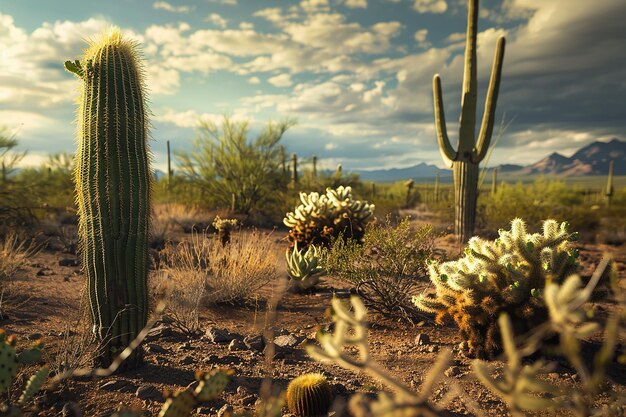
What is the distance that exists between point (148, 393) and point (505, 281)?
313 cm

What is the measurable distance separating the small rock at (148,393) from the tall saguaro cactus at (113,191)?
1.54ft

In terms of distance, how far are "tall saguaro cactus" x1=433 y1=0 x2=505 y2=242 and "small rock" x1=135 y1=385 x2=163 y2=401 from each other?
9040 millimetres

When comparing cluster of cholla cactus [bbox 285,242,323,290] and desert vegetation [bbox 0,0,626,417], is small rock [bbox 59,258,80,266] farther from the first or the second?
cluster of cholla cactus [bbox 285,242,323,290]

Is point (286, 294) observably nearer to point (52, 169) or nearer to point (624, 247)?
point (624, 247)

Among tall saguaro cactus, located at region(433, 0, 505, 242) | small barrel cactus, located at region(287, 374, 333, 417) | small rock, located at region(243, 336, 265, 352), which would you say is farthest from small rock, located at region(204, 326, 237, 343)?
tall saguaro cactus, located at region(433, 0, 505, 242)

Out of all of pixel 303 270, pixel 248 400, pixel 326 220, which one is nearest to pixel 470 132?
pixel 326 220

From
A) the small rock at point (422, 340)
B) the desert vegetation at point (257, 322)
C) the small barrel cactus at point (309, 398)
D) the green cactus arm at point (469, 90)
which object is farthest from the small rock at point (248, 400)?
the green cactus arm at point (469, 90)

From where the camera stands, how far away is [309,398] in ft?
11.3

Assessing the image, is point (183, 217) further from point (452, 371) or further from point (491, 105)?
point (452, 371)

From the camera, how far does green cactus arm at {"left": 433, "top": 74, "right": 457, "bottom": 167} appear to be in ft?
38.2

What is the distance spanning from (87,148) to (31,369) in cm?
190

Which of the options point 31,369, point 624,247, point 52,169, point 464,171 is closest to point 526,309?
point 31,369

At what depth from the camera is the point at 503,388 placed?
134cm

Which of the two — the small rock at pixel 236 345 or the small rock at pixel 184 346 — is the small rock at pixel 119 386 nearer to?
the small rock at pixel 184 346
